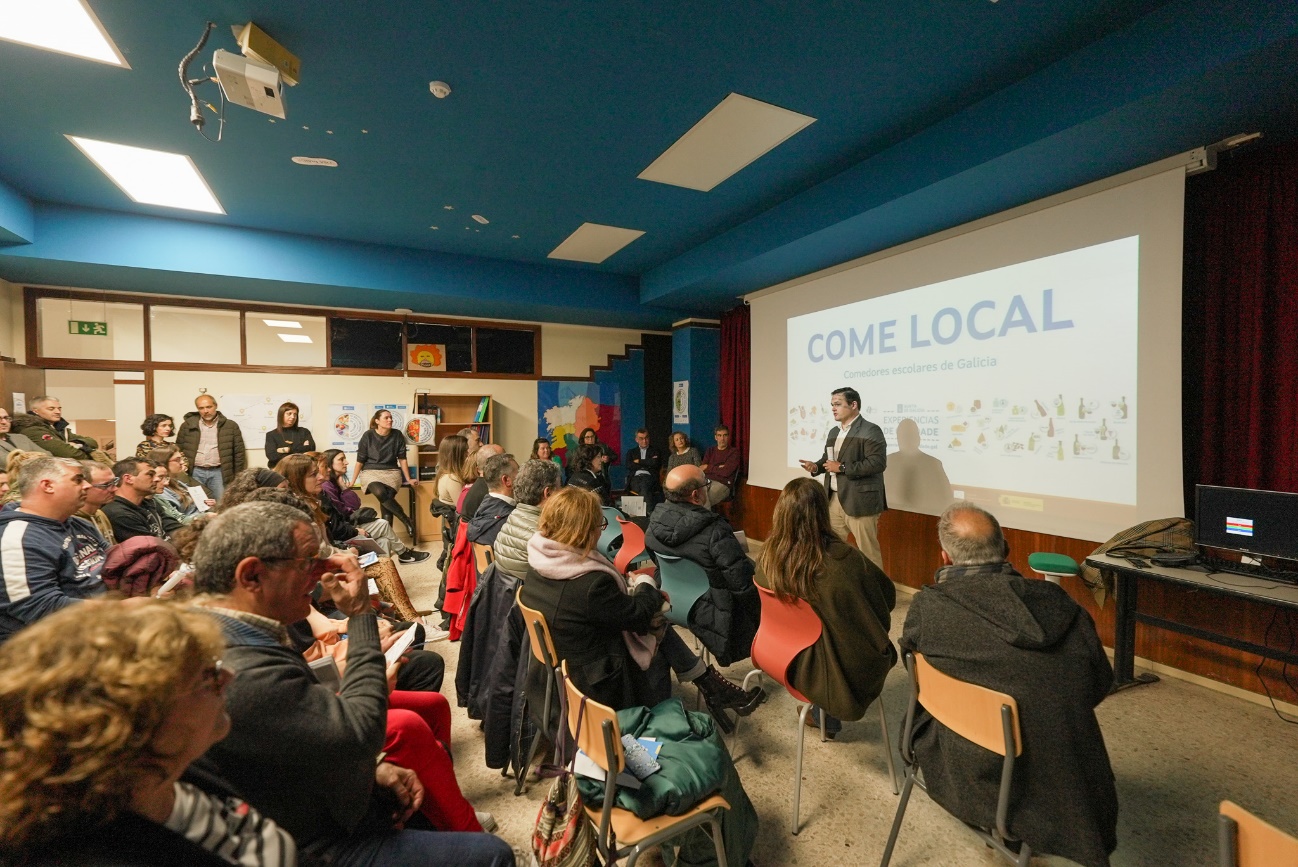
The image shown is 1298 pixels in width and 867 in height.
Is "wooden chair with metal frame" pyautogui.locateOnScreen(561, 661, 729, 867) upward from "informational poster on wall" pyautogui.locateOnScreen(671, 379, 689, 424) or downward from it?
downward

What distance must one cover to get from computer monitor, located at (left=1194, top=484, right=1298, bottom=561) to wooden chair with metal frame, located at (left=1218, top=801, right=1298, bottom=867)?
239 centimetres

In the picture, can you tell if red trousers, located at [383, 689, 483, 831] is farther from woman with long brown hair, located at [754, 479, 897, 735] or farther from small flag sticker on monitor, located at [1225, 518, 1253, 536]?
small flag sticker on monitor, located at [1225, 518, 1253, 536]

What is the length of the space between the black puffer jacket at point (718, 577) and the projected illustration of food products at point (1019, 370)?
7.28ft

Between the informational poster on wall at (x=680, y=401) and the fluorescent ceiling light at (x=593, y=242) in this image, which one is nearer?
the fluorescent ceiling light at (x=593, y=242)

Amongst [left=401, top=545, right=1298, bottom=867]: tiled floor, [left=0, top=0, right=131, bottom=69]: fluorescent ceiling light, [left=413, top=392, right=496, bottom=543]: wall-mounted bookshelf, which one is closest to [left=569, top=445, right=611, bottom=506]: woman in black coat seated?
[left=413, top=392, right=496, bottom=543]: wall-mounted bookshelf

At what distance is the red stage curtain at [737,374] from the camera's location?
20.5 ft

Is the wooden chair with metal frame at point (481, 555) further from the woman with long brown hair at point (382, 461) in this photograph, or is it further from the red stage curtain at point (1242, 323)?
the red stage curtain at point (1242, 323)

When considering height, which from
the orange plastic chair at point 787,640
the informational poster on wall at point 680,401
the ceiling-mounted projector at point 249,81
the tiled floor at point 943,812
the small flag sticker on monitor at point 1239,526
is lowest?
the tiled floor at point 943,812

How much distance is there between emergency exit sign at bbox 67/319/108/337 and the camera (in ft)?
15.8

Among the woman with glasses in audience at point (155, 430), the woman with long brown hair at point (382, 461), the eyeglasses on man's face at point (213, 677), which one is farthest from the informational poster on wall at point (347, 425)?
the eyeglasses on man's face at point (213, 677)

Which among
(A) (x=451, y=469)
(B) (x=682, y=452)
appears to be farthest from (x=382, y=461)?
(B) (x=682, y=452)

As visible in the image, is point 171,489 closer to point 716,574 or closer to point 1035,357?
point 716,574

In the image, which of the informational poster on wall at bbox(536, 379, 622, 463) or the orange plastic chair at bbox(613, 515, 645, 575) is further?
the informational poster on wall at bbox(536, 379, 622, 463)

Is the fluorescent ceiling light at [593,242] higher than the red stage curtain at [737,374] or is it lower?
higher
